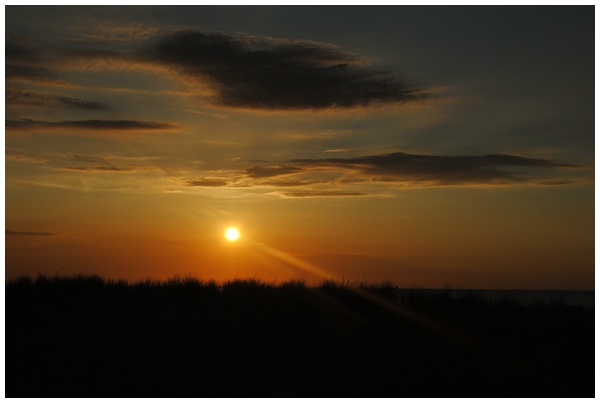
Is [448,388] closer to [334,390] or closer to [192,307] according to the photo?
[334,390]

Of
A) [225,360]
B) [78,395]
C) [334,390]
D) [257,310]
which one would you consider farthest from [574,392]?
[78,395]

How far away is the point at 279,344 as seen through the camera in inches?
501

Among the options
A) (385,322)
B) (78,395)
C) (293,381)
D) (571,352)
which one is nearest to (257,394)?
(293,381)

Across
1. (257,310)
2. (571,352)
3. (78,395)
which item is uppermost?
(257,310)

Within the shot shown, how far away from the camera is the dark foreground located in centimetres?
1084

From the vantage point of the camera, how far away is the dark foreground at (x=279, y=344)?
35.6ft

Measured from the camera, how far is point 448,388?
428 inches

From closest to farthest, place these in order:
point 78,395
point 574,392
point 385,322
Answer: point 78,395, point 574,392, point 385,322

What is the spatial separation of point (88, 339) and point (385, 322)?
278 inches

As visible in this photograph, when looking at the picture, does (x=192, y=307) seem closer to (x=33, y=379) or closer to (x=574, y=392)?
(x=33, y=379)

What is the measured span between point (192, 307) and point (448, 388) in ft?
24.6

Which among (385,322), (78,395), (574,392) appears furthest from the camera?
(385,322)

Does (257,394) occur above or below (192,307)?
below

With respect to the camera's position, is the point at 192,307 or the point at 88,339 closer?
the point at 88,339
